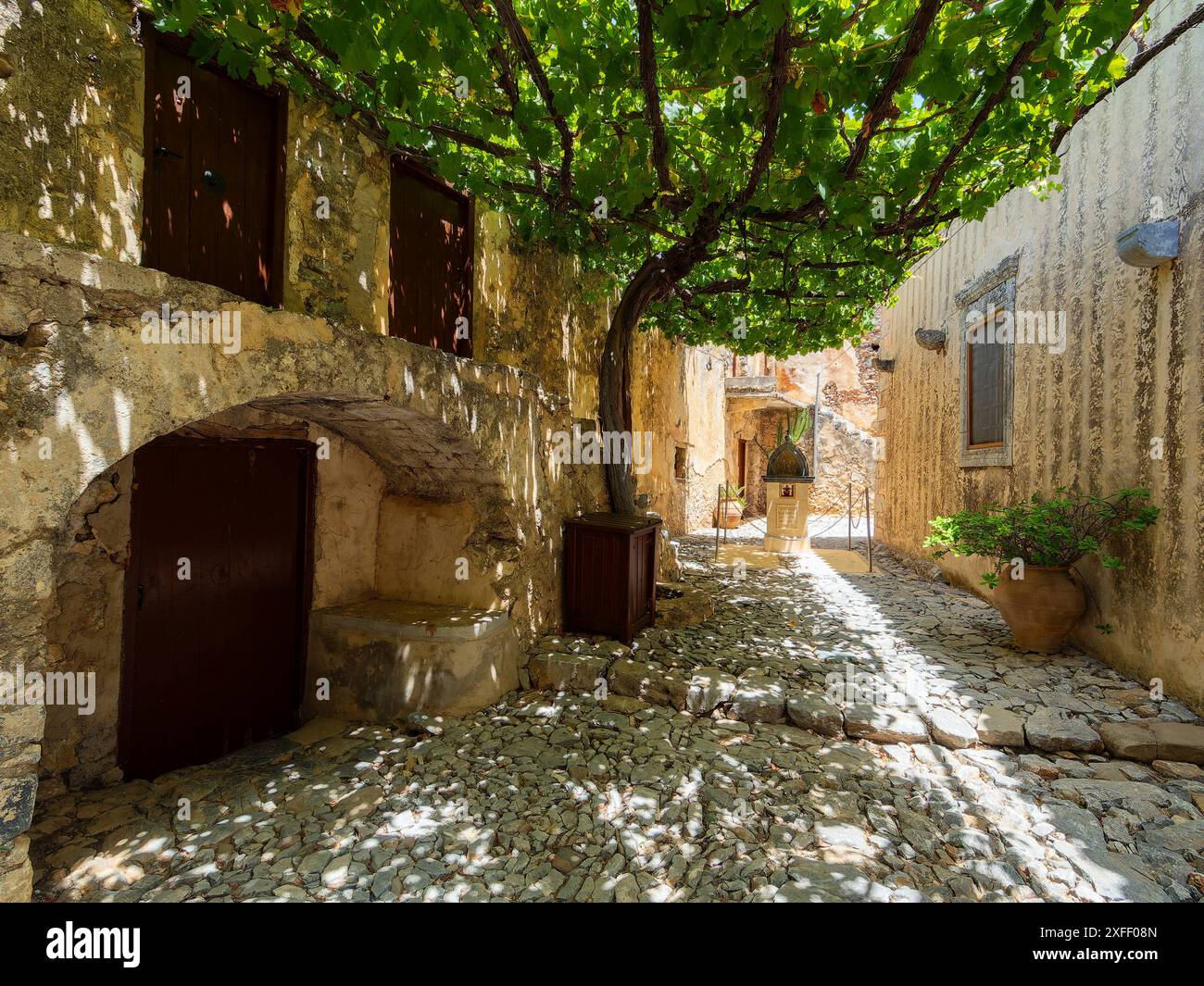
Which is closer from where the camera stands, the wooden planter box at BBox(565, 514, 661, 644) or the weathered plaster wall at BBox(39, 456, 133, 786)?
the weathered plaster wall at BBox(39, 456, 133, 786)

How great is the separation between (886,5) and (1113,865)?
160 inches

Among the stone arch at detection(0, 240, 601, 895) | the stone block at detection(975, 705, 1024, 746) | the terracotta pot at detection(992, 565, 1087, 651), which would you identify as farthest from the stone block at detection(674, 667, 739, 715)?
the terracotta pot at detection(992, 565, 1087, 651)

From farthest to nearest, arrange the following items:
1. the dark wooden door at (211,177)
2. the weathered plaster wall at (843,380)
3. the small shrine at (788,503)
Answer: the weathered plaster wall at (843,380)
the small shrine at (788,503)
the dark wooden door at (211,177)

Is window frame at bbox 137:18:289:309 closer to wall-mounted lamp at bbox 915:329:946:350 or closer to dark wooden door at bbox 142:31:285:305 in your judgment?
dark wooden door at bbox 142:31:285:305

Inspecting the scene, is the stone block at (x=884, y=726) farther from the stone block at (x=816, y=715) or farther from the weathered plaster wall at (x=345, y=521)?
the weathered plaster wall at (x=345, y=521)

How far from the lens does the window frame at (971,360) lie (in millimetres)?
6445

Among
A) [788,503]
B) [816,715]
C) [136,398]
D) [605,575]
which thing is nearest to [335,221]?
[136,398]

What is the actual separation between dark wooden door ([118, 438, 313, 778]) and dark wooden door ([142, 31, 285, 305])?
123cm

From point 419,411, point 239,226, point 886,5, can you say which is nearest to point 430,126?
point 239,226

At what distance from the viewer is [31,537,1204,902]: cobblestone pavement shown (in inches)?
97.6

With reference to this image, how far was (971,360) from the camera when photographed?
762 cm

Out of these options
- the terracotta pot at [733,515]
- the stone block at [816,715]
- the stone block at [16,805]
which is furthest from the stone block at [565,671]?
the terracotta pot at [733,515]

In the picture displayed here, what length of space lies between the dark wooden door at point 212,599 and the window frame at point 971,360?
7.29 metres

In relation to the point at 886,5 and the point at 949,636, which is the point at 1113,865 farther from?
the point at 886,5
